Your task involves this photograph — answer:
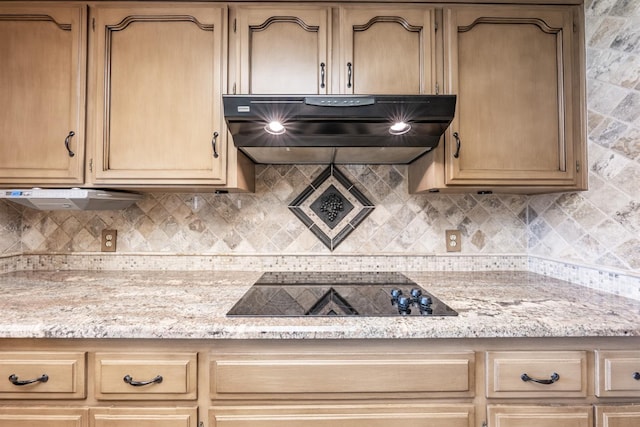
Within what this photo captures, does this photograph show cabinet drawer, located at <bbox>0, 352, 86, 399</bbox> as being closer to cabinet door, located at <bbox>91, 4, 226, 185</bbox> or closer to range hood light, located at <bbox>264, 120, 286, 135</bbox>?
cabinet door, located at <bbox>91, 4, 226, 185</bbox>

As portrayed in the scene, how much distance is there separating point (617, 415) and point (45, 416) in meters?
1.73

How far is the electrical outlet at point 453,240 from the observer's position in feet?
5.63

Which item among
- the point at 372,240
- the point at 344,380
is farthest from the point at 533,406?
the point at 372,240

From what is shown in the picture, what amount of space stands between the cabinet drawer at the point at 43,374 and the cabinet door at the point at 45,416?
41 millimetres

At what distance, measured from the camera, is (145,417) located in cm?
95

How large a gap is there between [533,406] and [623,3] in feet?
5.07

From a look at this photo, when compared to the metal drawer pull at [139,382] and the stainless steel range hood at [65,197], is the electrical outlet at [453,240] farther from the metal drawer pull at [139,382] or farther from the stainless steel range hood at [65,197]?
the stainless steel range hood at [65,197]

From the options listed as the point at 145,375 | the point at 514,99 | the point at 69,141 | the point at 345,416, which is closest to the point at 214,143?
the point at 69,141

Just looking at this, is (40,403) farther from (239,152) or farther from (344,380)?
(239,152)

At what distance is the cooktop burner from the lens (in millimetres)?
1055

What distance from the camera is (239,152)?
1.41 meters

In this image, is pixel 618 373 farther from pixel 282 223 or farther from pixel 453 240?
pixel 282 223

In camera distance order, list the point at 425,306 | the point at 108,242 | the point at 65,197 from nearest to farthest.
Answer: the point at 425,306 < the point at 65,197 < the point at 108,242

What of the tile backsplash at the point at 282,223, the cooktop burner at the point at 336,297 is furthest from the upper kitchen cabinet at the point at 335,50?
the cooktop burner at the point at 336,297
